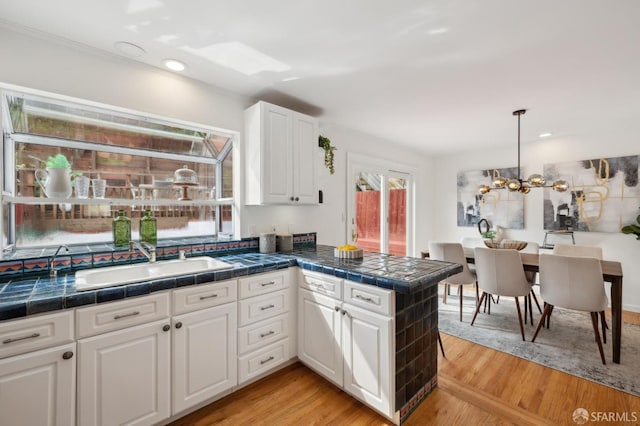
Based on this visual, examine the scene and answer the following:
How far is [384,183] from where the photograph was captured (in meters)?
4.30

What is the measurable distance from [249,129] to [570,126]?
12.8ft

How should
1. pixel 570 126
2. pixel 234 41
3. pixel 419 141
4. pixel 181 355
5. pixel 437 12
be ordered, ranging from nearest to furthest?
1. pixel 437 12
2. pixel 181 355
3. pixel 234 41
4. pixel 570 126
5. pixel 419 141

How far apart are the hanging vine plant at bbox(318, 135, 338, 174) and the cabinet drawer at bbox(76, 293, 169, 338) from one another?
7.04ft

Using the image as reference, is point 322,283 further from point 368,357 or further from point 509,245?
point 509,245

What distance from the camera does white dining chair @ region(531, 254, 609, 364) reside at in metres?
2.29

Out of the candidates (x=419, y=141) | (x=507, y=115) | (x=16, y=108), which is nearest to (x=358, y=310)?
(x=16, y=108)

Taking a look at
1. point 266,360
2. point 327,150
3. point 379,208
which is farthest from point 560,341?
point 327,150

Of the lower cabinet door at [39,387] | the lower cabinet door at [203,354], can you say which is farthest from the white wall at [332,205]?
the lower cabinet door at [39,387]

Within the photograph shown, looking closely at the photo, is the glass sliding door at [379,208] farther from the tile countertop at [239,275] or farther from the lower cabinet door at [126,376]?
the lower cabinet door at [126,376]

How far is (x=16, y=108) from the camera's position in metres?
1.82

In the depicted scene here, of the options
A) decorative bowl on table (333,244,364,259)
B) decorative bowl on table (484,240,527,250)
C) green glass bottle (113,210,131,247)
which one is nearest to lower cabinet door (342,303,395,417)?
decorative bowl on table (333,244,364,259)

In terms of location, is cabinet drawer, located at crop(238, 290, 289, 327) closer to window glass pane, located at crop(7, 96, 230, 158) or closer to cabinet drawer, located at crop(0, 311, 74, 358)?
cabinet drawer, located at crop(0, 311, 74, 358)

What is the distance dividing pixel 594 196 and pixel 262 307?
4.51 m

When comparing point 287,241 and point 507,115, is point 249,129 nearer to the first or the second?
point 287,241
